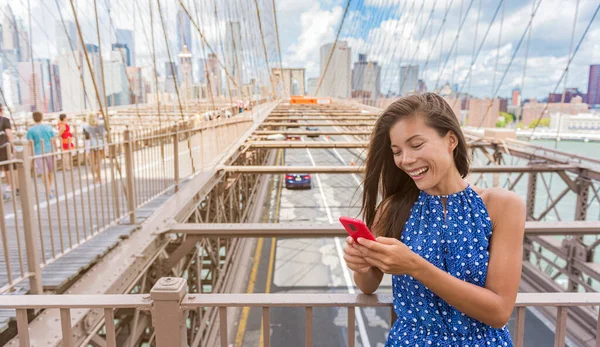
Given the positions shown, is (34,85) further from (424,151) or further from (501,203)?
(501,203)

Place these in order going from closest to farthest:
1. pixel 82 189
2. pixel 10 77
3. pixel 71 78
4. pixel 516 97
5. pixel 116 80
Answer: pixel 82 189 → pixel 10 77 → pixel 71 78 → pixel 116 80 → pixel 516 97

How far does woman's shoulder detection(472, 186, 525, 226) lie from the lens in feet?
3.81

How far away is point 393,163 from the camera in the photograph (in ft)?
4.70

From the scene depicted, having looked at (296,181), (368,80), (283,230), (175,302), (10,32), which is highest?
(368,80)

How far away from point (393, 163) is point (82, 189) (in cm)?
409

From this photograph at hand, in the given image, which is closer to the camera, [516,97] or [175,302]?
[175,302]

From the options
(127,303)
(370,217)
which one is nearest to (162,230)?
(127,303)

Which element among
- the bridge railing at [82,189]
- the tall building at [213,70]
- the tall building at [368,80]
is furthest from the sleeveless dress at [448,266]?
the tall building at [368,80]

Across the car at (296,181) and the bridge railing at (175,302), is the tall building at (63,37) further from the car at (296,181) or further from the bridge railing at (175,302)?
the car at (296,181)

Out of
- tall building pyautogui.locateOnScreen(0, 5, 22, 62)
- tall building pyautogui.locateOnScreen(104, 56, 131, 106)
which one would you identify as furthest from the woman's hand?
tall building pyautogui.locateOnScreen(104, 56, 131, 106)

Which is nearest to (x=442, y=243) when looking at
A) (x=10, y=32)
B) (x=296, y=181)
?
(x=10, y=32)

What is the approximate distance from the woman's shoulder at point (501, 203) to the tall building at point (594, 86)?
932 cm

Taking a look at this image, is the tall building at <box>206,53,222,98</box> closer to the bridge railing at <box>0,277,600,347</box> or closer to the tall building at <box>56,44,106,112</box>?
the tall building at <box>56,44,106,112</box>

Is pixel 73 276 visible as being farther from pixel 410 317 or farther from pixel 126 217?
pixel 410 317
